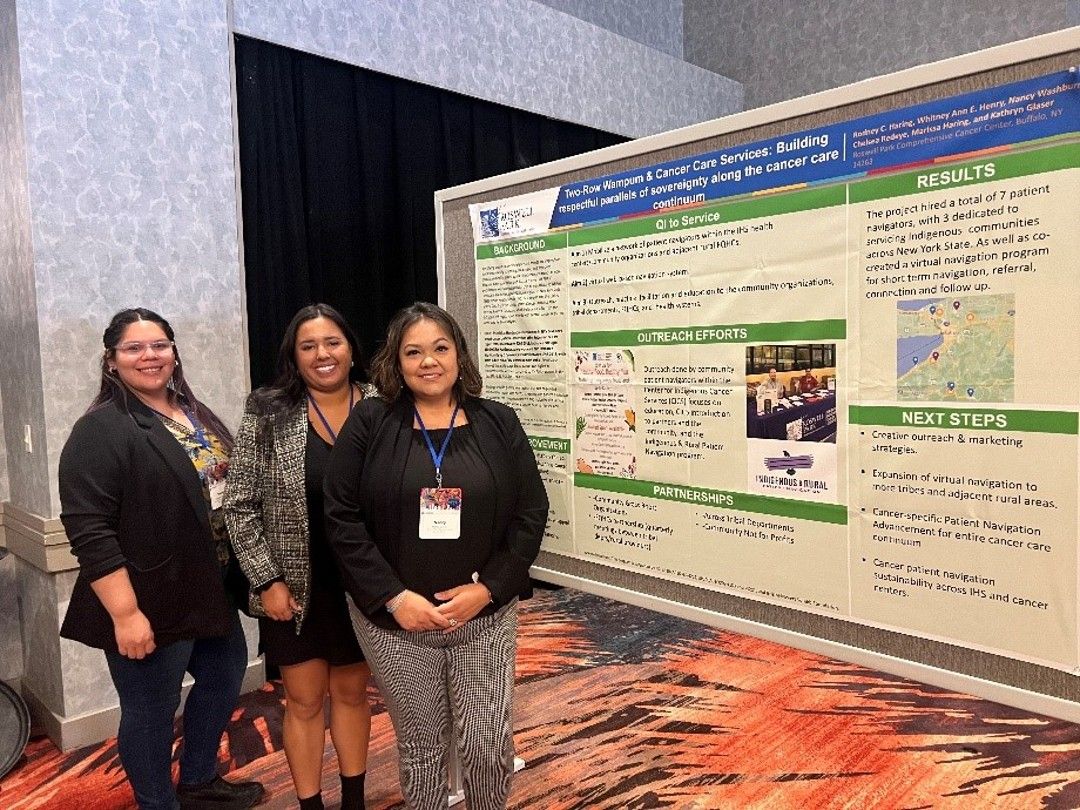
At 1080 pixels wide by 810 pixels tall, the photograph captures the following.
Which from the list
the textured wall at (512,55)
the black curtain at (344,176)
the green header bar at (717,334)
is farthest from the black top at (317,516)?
the textured wall at (512,55)

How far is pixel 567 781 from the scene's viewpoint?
2.32m

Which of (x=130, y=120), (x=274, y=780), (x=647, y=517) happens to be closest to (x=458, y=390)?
(x=647, y=517)

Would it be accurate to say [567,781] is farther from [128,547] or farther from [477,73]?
[477,73]

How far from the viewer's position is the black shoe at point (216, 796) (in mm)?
2197

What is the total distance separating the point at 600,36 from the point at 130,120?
2570mm

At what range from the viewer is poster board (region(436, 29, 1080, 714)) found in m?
1.15

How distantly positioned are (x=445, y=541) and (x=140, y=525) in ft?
2.43

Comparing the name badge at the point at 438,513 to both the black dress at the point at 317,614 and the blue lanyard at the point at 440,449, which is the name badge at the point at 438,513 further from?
the black dress at the point at 317,614

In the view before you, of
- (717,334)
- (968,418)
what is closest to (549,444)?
(717,334)

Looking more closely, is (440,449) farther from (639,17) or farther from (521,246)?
(639,17)

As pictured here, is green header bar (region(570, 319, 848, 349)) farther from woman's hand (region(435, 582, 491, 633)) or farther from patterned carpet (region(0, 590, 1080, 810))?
patterned carpet (region(0, 590, 1080, 810))

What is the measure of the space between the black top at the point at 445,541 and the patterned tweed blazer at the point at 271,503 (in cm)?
31

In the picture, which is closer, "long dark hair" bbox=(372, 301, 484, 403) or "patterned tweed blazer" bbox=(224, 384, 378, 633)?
"long dark hair" bbox=(372, 301, 484, 403)

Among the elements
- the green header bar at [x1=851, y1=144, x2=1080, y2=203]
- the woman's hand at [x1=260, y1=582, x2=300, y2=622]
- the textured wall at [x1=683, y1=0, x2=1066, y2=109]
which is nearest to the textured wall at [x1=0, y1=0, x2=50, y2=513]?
the woman's hand at [x1=260, y1=582, x2=300, y2=622]
